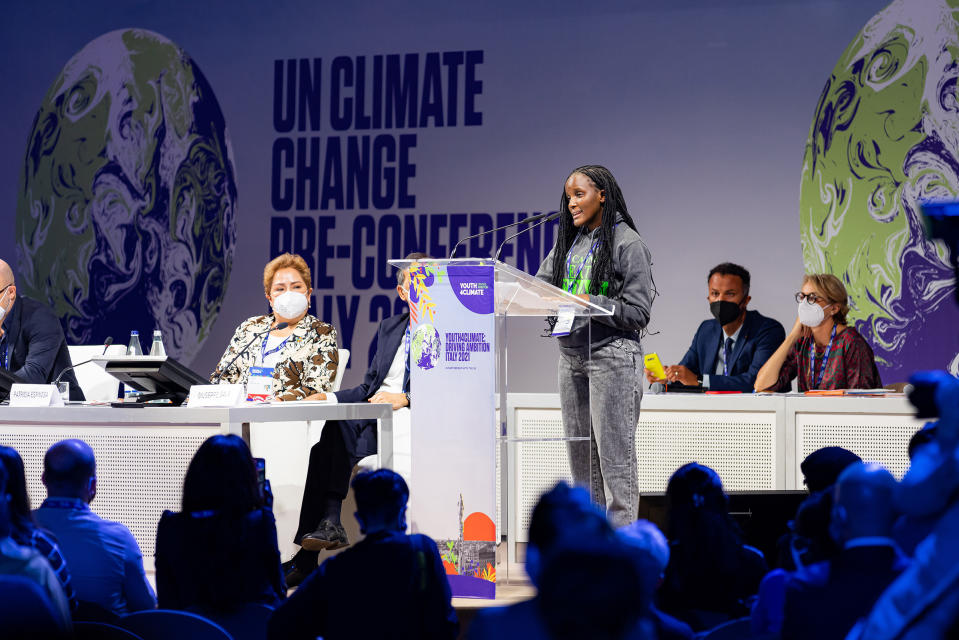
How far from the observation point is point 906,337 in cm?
622

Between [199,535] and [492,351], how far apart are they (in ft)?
4.67

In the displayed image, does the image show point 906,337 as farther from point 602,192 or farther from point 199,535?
point 199,535

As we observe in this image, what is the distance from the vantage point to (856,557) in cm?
155

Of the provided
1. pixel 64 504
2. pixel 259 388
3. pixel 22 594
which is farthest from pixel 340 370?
pixel 22 594

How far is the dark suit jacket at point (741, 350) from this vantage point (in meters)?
5.25

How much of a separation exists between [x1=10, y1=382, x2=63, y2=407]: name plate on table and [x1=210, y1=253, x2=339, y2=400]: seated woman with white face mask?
852 mm

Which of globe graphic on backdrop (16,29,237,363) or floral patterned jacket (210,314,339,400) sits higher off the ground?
globe graphic on backdrop (16,29,237,363)

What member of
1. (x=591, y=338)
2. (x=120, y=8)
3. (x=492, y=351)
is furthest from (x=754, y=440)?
(x=120, y=8)

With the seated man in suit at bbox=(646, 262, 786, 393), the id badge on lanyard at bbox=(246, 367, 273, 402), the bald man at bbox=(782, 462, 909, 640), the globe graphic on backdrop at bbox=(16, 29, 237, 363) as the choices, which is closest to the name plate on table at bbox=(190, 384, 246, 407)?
the id badge on lanyard at bbox=(246, 367, 273, 402)

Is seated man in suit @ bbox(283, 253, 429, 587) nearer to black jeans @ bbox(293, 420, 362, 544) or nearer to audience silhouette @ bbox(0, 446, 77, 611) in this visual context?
black jeans @ bbox(293, 420, 362, 544)

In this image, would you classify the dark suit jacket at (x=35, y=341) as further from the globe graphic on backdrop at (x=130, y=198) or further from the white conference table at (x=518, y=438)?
the globe graphic on backdrop at (x=130, y=198)

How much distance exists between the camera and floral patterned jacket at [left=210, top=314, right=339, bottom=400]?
181 inches

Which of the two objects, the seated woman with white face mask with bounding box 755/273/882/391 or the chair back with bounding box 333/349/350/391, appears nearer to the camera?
the chair back with bounding box 333/349/350/391

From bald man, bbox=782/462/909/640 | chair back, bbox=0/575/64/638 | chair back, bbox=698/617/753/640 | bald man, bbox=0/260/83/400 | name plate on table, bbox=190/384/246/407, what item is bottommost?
chair back, bbox=698/617/753/640
